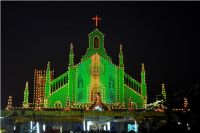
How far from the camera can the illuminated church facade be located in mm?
49719

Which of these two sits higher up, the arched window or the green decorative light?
the arched window

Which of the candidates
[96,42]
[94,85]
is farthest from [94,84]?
[96,42]

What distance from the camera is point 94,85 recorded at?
5078 centimetres

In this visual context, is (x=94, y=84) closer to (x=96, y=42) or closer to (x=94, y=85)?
(x=94, y=85)

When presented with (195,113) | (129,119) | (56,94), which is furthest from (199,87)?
(56,94)

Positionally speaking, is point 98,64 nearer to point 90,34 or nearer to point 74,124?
point 90,34

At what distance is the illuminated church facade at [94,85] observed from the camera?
4972 centimetres

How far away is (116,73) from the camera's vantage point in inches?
2015

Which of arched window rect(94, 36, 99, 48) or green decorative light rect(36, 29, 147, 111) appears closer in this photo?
green decorative light rect(36, 29, 147, 111)

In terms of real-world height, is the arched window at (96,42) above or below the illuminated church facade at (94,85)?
above

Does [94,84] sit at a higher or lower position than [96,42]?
lower

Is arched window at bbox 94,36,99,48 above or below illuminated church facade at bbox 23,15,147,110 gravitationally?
above

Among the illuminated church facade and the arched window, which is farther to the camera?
Result: the arched window

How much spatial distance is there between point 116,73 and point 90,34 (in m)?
6.11
